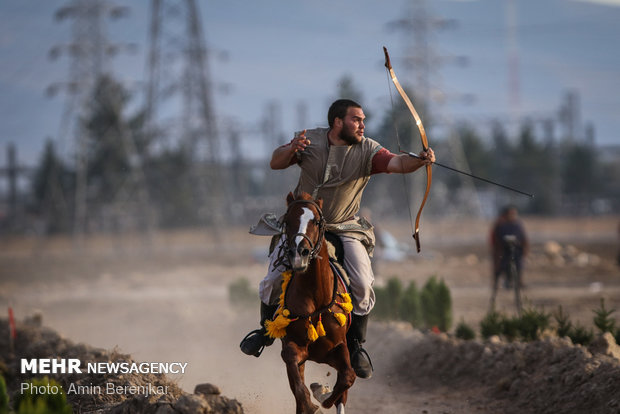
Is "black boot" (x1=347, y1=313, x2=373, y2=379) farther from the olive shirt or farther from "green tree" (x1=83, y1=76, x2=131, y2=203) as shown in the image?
"green tree" (x1=83, y1=76, x2=131, y2=203)

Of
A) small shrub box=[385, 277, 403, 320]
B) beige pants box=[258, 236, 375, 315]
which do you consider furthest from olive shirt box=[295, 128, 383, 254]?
small shrub box=[385, 277, 403, 320]

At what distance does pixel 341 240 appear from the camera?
7348 millimetres

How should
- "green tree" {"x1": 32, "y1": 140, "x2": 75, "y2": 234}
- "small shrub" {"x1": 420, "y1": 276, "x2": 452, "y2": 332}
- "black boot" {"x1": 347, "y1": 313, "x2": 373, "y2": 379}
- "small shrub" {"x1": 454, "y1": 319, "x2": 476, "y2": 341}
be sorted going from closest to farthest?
"black boot" {"x1": 347, "y1": 313, "x2": 373, "y2": 379}, "small shrub" {"x1": 454, "y1": 319, "x2": 476, "y2": 341}, "small shrub" {"x1": 420, "y1": 276, "x2": 452, "y2": 332}, "green tree" {"x1": 32, "y1": 140, "x2": 75, "y2": 234}

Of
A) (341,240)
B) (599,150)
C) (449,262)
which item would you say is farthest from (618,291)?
(599,150)

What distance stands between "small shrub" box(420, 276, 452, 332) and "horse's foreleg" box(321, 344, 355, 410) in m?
6.13

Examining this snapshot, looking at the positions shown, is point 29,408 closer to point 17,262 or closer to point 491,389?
point 491,389

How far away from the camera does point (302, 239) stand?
6262 millimetres

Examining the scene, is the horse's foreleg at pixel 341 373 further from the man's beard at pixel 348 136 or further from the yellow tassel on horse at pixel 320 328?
the man's beard at pixel 348 136

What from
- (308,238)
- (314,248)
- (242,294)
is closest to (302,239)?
(308,238)

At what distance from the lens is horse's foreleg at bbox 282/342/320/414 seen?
21.8ft

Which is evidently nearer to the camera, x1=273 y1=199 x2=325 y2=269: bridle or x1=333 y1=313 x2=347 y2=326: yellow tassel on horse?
x1=273 y1=199 x2=325 y2=269: bridle

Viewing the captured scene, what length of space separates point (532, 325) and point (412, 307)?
3214mm

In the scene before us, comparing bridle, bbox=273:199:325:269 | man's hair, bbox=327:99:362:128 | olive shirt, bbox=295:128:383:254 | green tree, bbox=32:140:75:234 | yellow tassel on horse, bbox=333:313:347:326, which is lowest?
yellow tassel on horse, bbox=333:313:347:326

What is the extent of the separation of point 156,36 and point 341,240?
3167 cm
